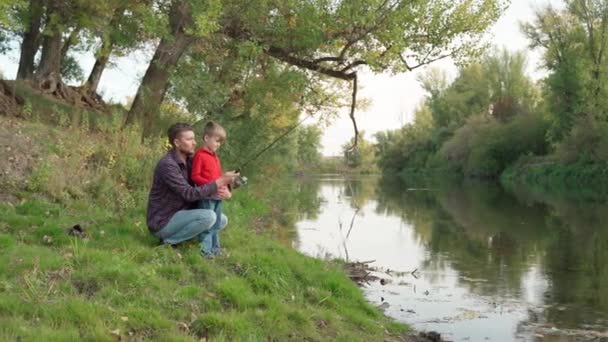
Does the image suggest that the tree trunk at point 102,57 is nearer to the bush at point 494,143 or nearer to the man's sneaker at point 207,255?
the man's sneaker at point 207,255

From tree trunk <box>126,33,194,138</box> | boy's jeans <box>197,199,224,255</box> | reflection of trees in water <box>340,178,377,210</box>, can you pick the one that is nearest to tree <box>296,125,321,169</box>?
reflection of trees in water <box>340,178,377,210</box>

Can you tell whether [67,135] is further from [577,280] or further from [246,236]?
[577,280]

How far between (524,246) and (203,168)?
10652 millimetres

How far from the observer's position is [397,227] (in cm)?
2034

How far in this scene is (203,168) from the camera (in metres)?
7.61

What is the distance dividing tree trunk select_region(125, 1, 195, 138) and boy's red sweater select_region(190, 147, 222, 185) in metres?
8.59

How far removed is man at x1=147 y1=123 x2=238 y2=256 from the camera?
7.29m

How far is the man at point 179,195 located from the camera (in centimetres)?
Answer: 729

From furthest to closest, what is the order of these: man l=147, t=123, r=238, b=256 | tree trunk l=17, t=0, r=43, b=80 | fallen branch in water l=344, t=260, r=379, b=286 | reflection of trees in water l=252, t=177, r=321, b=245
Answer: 1. tree trunk l=17, t=0, r=43, b=80
2. reflection of trees in water l=252, t=177, r=321, b=245
3. fallen branch in water l=344, t=260, r=379, b=286
4. man l=147, t=123, r=238, b=256

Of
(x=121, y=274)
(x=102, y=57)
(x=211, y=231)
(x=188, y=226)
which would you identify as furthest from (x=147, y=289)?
(x=102, y=57)

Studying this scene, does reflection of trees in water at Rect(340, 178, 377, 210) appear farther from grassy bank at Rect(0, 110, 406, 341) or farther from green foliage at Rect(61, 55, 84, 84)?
green foliage at Rect(61, 55, 84, 84)

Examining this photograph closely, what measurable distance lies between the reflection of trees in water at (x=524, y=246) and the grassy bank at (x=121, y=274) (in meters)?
3.57

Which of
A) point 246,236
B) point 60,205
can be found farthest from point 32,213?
point 246,236

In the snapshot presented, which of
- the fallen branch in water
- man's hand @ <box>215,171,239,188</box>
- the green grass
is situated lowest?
the fallen branch in water
